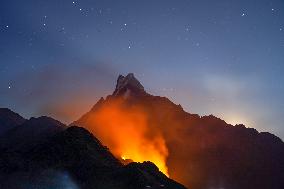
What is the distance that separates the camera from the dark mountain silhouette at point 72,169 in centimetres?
10431

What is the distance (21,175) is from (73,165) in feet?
53.3

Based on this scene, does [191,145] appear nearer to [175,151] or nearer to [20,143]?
[175,151]

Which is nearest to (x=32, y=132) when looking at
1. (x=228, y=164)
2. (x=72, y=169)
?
(x=72, y=169)

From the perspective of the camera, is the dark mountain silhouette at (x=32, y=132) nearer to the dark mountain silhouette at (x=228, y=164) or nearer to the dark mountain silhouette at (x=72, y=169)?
the dark mountain silhouette at (x=72, y=169)

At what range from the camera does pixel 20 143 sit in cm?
15175

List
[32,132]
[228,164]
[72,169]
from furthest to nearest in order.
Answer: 1. [228,164]
2. [32,132]
3. [72,169]

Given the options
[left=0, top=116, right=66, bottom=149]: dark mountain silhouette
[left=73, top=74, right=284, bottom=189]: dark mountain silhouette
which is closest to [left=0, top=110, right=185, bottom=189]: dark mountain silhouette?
[left=0, top=116, right=66, bottom=149]: dark mountain silhouette

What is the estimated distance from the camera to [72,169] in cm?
11412

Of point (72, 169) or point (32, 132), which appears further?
point (32, 132)

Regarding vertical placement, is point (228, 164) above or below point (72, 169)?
above

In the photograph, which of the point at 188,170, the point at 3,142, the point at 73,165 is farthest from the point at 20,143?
the point at 188,170

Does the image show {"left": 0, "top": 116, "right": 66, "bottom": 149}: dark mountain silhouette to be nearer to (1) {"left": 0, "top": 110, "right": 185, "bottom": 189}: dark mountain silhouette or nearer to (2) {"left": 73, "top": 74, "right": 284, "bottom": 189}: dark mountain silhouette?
(1) {"left": 0, "top": 110, "right": 185, "bottom": 189}: dark mountain silhouette

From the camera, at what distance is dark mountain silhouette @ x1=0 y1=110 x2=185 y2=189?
342 ft

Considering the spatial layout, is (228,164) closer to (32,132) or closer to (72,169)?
(32,132)
